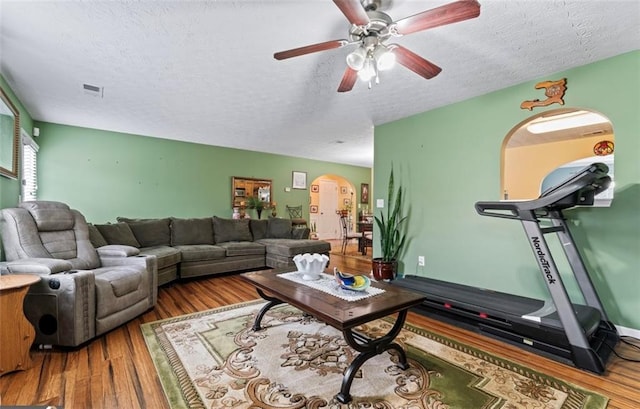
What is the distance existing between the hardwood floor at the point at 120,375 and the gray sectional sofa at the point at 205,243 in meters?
1.47

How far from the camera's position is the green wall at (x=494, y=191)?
2414 millimetres

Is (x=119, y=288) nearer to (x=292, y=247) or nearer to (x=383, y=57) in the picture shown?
(x=292, y=247)

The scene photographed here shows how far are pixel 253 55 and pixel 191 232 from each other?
3.41m

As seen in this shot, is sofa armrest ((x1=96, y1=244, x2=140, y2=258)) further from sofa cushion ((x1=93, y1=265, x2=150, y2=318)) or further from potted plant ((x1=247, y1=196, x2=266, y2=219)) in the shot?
potted plant ((x1=247, y1=196, x2=266, y2=219))

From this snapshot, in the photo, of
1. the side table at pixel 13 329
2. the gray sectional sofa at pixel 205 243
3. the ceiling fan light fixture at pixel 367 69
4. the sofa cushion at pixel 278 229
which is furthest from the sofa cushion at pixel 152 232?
the ceiling fan light fixture at pixel 367 69

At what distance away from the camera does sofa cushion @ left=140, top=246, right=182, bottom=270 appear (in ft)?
12.2

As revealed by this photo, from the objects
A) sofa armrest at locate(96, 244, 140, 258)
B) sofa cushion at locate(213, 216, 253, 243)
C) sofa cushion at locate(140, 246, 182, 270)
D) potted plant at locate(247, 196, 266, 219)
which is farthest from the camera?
potted plant at locate(247, 196, 266, 219)

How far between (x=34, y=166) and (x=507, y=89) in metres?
6.51

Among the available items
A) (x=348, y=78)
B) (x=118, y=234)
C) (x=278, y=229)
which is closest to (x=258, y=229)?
(x=278, y=229)

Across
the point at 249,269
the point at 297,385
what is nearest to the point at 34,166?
the point at 249,269

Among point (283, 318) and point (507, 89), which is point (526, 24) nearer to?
point (507, 89)

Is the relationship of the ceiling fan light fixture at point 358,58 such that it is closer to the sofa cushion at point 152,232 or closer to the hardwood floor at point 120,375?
the hardwood floor at point 120,375

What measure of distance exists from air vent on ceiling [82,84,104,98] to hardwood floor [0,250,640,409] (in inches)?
101

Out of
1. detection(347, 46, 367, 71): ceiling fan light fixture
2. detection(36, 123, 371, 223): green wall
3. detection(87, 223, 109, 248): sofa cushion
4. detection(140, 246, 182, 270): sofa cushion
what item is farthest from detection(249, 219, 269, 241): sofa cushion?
detection(347, 46, 367, 71): ceiling fan light fixture
